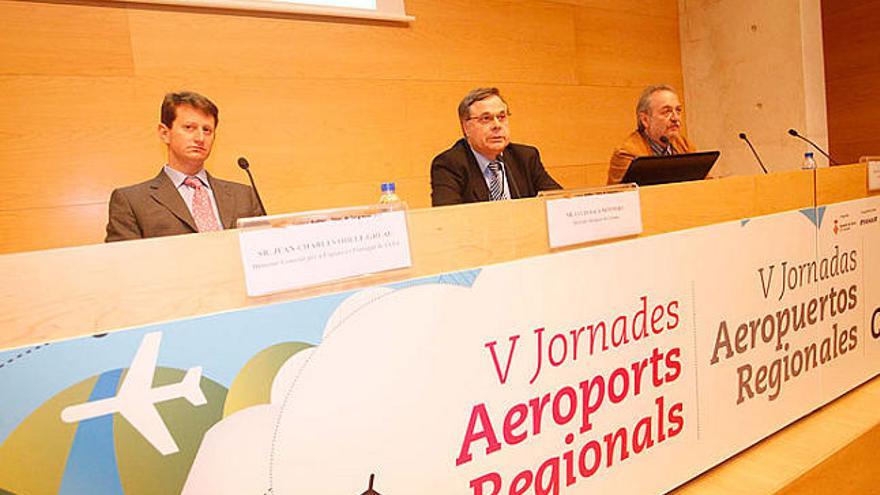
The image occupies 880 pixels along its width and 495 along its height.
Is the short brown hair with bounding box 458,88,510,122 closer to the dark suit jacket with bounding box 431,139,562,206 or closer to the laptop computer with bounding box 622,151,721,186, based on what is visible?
the dark suit jacket with bounding box 431,139,562,206

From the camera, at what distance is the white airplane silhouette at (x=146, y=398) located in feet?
2.45

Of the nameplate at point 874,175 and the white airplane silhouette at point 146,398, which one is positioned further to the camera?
the nameplate at point 874,175

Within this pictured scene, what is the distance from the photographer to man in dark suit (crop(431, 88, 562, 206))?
2365 millimetres

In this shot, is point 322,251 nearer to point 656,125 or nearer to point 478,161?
point 478,161

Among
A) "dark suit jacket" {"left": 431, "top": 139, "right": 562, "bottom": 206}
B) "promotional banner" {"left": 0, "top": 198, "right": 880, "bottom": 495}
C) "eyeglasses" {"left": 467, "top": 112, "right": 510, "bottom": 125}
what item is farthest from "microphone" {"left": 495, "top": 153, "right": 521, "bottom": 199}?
"promotional banner" {"left": 0, "top": 198, "right": 880, "bottom": 495}

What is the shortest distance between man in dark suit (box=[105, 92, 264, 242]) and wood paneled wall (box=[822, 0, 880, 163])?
420 cm

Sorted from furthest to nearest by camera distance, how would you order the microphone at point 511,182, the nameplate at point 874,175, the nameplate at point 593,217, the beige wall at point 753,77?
the beige wall at point 753,77 → the microphone at point 511,182 → the nameplate at point 874,175 → the nameplate at point 593,217

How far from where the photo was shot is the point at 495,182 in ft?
8.09

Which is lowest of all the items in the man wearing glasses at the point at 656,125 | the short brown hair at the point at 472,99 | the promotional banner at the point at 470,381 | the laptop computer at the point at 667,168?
the promotional banner at the point at 470,381

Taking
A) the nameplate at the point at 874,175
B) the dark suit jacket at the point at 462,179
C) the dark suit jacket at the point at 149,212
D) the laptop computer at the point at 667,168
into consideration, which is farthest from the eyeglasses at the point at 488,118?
the nameplate at the point at 874,175

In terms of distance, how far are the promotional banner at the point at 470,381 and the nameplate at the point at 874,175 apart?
0.35 meters

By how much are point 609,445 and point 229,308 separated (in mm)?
760

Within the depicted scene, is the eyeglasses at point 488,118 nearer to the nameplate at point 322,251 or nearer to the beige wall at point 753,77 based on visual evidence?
the nameplate at point 322,251

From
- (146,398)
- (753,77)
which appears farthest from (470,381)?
(753,77)
